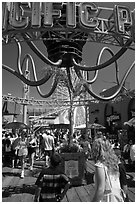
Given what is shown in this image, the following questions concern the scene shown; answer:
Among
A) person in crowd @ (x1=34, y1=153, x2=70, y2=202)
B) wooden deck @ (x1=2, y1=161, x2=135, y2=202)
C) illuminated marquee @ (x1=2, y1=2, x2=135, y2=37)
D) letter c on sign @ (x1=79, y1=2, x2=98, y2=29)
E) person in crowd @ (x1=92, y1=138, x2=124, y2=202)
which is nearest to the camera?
person in crowd @ (x1=92, y1=138, x2=124, y2=202)

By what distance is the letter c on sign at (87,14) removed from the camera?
458cm

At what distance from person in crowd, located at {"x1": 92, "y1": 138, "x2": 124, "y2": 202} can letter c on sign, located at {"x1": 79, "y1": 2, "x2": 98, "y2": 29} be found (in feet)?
11.2

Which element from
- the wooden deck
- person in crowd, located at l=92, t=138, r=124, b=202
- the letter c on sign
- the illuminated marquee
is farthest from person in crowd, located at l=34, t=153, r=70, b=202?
the letter c on sign

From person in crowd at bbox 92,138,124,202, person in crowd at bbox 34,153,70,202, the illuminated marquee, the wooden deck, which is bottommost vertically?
the wooden deck

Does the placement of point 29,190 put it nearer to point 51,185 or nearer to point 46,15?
point 51,185

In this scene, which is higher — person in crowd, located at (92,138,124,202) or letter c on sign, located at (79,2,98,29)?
letter c on sign, located at (79,2,98,29)

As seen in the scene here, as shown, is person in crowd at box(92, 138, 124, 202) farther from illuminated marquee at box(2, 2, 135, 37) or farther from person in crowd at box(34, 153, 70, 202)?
illuminated marquee at box(2, 2, 135, 37)

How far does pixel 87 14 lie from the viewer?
4.66 metres

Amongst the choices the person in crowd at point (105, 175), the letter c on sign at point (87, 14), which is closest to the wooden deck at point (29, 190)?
the person in crowd at point (105, 175)

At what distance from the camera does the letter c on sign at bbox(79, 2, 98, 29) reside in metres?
4.58

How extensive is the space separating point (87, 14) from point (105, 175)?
4.05 metres

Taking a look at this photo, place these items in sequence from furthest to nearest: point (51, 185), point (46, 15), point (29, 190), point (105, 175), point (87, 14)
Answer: point (29, 190) < point (87, 14) < point (46, 15) < point (51, 185) < point (105, 175)

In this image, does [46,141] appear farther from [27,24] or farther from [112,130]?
[112,130]

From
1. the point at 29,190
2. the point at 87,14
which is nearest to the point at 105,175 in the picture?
the point at 29,190
